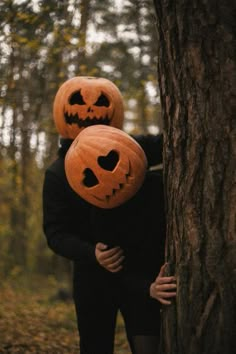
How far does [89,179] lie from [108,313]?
42.8 inches

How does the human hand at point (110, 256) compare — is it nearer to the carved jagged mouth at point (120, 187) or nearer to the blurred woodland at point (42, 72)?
the carved jagged mouth at point (120, 187)

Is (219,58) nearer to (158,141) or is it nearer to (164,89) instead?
(164,89)

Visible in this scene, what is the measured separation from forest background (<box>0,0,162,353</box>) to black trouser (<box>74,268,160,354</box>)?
7.58 feet

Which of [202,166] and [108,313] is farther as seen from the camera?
[108,313]

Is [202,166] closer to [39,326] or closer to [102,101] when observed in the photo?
[102,101]

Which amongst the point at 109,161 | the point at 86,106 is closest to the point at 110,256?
the point at 109,161

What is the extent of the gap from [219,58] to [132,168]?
85cm

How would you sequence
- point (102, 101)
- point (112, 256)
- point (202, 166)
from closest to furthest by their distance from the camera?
point (202, 166)
point (112, 256)
point (102, 101)

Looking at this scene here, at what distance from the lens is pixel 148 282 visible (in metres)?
3.08

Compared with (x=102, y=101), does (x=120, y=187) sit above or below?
below

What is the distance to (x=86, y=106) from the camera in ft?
11.8

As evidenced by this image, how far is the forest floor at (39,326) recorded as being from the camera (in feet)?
19.8

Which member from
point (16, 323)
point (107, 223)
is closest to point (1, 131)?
point (16, 323)

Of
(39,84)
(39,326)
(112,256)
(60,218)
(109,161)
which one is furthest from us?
(39,84)
